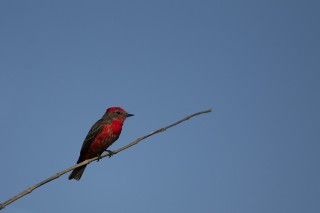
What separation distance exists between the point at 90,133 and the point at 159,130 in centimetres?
765

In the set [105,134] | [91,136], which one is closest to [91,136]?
[91,136]

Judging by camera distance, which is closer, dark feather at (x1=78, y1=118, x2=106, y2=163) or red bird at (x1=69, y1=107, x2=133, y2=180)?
red bird at (x1=69, y1=107, x2=133, y2=180)

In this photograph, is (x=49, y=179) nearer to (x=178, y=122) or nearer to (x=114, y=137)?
(x=178, y=122)

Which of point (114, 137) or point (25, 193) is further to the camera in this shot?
point (114, 137)

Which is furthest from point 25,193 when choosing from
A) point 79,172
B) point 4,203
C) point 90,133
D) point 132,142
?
point 90,133

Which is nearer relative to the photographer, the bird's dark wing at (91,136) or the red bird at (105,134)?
the red bird at (105,134)

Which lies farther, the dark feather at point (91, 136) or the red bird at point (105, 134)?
the dark feather at point (91, 136)

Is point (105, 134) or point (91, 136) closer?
point (105, 134)

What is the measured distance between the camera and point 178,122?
165 inches

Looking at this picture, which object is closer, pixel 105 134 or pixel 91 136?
pixel 105 134

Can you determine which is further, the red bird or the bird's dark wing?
the bird's dark wing

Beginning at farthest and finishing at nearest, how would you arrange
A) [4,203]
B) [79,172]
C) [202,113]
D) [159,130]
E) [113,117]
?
[113,117]
[79,172]
[159,130]
[202,113]
[4,203]

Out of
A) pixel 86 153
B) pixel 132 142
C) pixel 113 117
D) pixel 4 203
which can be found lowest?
pixel 4 203

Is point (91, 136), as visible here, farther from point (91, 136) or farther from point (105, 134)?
point (105, 134)
